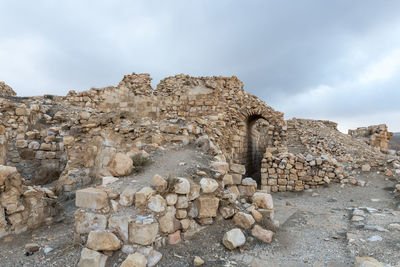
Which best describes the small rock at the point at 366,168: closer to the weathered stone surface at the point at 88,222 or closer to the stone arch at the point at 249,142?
the stone arch at the point at 249,142

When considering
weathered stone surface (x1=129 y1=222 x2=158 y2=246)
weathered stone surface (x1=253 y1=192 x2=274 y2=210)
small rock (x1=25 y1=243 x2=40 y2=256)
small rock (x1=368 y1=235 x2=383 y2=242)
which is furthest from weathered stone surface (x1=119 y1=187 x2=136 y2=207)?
small rock (x1=368 y1=235 x2=383 y2=242)

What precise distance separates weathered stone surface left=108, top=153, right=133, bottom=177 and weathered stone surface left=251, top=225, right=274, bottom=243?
1.97 meters

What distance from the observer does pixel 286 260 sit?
256 centimetres

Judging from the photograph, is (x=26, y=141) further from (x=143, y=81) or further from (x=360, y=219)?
(x=360, y=219)

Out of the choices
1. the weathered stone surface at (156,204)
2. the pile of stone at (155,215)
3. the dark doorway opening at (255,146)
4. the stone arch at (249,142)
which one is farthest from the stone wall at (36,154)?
the dark doorway opening at (255,146)

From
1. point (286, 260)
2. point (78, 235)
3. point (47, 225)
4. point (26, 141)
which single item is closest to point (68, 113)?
point (26, 141)

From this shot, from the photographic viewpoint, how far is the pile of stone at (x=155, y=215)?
7.60 ft

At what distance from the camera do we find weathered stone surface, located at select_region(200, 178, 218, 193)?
9.92ft

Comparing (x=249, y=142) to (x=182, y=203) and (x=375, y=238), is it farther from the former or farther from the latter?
(x=182, y=203)

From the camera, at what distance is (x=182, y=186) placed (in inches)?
109

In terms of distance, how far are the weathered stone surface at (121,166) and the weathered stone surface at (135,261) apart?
1241 millimetres

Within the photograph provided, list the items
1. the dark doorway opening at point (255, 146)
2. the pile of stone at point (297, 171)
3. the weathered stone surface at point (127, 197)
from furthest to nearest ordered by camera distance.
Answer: the dark doorway opening at point (255, 146) < the pile of stone at point (297, 171) < the weathered stone surface at point (127, 197)

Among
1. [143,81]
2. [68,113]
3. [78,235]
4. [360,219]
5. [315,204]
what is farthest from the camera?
[143,81]

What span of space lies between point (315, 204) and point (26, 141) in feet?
25.6
